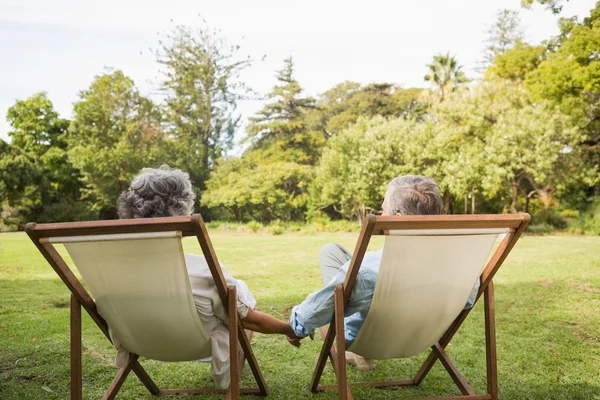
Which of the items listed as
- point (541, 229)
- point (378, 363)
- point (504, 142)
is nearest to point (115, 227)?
point (378, 363)

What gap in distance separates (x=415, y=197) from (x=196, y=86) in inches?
793

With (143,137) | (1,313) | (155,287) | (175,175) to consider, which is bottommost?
(1,313)

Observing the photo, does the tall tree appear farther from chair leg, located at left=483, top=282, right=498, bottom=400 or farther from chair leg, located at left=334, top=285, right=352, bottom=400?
chair leg, located at left=483, top=282, right=498, bottom=400

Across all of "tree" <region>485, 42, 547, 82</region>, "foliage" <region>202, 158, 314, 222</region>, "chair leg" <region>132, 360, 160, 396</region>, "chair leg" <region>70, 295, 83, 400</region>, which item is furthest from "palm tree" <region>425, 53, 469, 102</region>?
"chair leg" <region>70, 295, 83, 400</region>

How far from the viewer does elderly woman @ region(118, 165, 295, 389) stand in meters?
1.82

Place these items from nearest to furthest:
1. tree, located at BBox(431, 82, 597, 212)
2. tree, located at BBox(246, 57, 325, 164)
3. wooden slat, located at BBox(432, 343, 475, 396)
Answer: wooden slat, located at BBox(432, 343, 475, 396) < tree, located at BBox(431, 82, 597, 212) < tree, located at BBox(246, 57, 325, 164)

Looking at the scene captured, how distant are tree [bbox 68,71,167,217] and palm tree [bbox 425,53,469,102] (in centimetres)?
1111

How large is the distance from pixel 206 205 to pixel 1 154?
6.81 meters

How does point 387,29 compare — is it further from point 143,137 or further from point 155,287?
point 155,287

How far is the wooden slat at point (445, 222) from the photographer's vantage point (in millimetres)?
1547

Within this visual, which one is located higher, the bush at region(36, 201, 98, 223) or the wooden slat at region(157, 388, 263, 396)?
the wooden slat at region(157, 388, 263, 396)

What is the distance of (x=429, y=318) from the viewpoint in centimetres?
188

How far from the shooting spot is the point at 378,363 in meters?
2.83

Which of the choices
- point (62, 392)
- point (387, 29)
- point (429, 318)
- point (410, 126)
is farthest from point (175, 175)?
point (387, 29)
